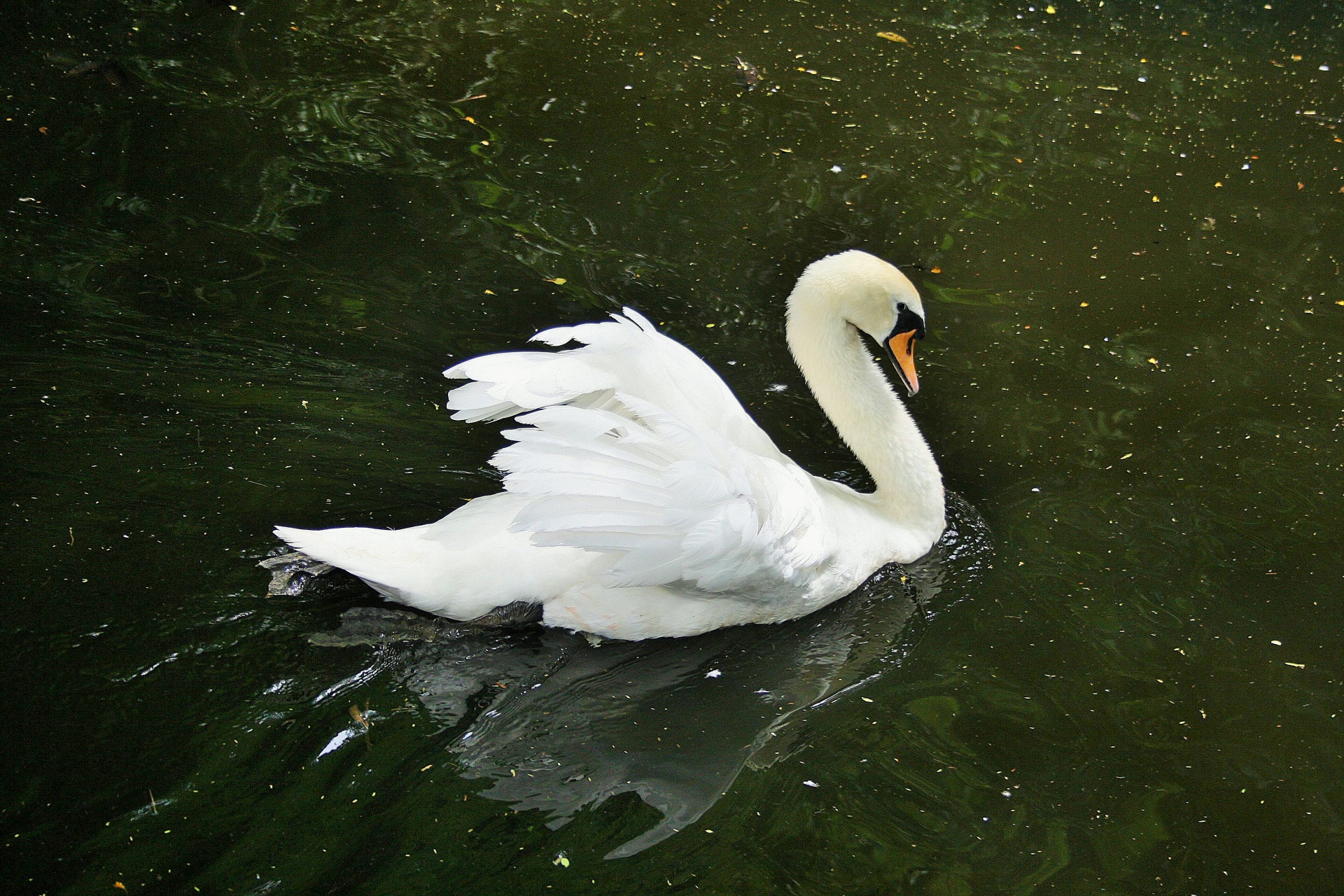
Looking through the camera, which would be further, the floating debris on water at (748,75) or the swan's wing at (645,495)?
the floating debris on water at (748,75)

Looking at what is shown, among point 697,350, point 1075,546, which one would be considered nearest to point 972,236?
point 697,350

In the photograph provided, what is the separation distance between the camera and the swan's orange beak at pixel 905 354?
4246mm

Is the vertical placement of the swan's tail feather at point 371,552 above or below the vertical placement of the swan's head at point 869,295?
below

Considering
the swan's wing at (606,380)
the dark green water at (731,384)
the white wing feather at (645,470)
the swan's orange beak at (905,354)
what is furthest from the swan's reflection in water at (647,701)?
the swan's orange beak at (905,354)

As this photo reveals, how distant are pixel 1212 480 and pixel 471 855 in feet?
10.6

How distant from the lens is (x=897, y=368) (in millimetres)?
4363

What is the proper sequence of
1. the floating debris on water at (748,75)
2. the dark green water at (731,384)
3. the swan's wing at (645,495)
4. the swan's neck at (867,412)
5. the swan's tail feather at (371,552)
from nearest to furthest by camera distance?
the dark green water at (731,384) → the swan's wing at (645,495) → the swan's tail feather at (371,552) → the swan's neck at (867,412) → the floating debris on water at (748,75)

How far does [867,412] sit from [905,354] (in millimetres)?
245

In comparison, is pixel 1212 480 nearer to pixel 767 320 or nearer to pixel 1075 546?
pixel 1075 546

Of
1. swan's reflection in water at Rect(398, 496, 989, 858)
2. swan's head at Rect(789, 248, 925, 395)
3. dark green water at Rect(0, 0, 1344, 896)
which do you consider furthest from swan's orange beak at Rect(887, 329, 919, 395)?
swan's reflection in water at Rect(398, 496, 989, 858)

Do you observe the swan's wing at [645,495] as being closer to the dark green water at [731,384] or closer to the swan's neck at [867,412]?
the dark green water at [731,384]

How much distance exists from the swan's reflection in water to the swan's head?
947 millimetres

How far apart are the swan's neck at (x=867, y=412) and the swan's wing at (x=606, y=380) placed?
0.51 meters

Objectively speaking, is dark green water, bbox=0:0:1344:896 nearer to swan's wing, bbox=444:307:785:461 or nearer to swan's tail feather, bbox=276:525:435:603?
swan's tail feather, bbox=276:525:435:603
